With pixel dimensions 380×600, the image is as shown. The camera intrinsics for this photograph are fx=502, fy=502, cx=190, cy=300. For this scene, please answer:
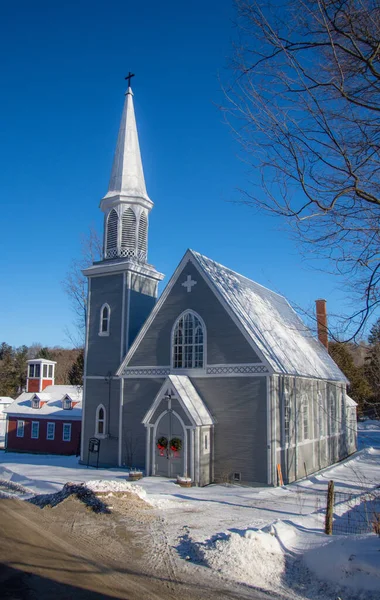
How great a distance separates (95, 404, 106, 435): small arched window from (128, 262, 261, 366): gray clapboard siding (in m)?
3.12

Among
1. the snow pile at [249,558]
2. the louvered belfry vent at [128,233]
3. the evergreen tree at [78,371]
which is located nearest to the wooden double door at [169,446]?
the louvered belfry vent at [128,233]

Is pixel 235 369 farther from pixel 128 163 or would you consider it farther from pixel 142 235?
pixel 128 163

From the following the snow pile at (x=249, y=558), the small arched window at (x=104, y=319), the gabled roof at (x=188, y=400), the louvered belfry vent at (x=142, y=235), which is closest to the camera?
the snow pile at (x=249, y=558)

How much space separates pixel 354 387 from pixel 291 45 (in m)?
47.9

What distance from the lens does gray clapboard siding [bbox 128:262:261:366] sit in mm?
19703

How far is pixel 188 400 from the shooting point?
1925 centimetres

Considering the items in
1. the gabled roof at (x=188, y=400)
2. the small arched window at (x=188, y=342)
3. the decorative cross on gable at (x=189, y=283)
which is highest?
the decorative cross on gable at (x=189, y=283)

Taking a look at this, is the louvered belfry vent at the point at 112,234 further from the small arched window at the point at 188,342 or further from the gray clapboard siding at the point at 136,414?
the gray clapboard siding at the point at 136,414

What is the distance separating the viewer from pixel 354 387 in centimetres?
5150

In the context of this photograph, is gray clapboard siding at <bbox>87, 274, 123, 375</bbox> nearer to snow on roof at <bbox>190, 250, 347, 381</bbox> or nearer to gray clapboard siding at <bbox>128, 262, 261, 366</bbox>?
gray clapboard siding at <bbox>128, 262, 261, 366</bbox>

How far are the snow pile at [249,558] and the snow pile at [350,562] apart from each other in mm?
578

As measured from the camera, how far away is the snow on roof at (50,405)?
32969 millimetres

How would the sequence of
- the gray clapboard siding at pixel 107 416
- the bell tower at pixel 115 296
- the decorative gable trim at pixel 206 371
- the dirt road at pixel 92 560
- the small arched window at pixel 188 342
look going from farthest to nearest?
1. the bell tower at pixel 115 296
2. the gray clapboard siding at pixel 107 416
3. the small arched window at pixel 188 342
4. the decorative gable trim at pixel 206 371
5. the dirt road at pixel 92 560

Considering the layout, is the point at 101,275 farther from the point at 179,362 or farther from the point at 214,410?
the point at 214,410
